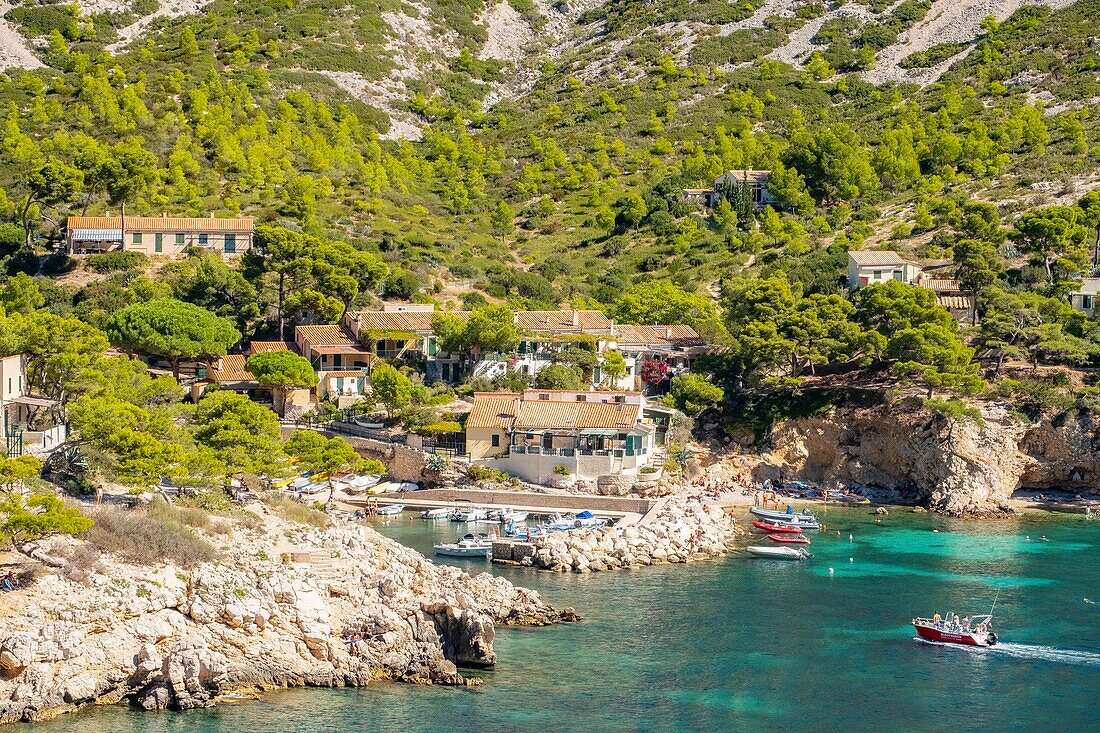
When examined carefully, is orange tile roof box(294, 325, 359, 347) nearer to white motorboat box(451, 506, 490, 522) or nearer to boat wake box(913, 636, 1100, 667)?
white motorboat box(451, 506, 490, 522)

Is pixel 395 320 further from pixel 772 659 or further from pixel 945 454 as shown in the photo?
pixel 772 659

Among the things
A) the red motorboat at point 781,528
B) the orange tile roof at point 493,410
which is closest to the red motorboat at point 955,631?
the red motorboat at point 781,528

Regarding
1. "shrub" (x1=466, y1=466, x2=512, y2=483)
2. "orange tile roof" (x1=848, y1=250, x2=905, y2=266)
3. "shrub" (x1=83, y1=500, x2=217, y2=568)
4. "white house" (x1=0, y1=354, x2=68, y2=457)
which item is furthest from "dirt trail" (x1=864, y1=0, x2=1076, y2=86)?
"shrub" (x1=83, y1=500, x2=217, y2=568)

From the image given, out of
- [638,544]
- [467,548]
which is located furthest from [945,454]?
[467,548]

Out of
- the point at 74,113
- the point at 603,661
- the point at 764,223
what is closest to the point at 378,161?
the point at 74,113

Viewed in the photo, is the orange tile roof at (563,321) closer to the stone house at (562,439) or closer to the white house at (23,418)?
the stone house at (562,439)

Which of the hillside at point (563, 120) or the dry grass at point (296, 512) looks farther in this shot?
the hillside at point (563, 120)
